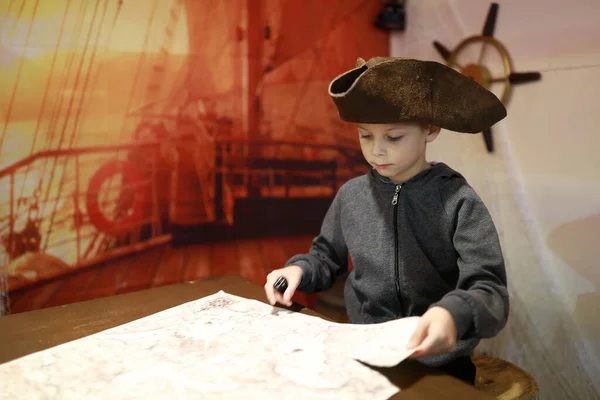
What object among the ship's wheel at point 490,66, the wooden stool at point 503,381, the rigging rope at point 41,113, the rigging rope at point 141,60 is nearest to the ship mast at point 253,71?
the rigging rope at point 141,60

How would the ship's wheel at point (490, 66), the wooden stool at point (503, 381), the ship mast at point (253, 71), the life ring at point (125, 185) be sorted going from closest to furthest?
1. the wooden stool at point (503, 381)
2. the life ring at point (125, 185)
3. the ship's wheel at point (490, 66)
4. the ship mast at point (253, 71)

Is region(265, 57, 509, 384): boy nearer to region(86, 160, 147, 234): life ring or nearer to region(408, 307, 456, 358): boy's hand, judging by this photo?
region(408, 307, 456, 358): boy's hand

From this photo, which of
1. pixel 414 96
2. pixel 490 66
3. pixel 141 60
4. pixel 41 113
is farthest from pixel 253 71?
pixel 414 96

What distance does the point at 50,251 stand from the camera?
140 centimetres

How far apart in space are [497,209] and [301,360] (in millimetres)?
1253

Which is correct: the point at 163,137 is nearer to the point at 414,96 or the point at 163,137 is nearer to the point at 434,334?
the point at 414,96

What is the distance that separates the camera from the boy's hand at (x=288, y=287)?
1.02 metres

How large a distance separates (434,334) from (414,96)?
44 centimetres

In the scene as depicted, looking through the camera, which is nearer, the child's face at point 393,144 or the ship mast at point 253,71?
the child's face at point 393,144

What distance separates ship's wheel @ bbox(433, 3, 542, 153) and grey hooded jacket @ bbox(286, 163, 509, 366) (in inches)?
30.8

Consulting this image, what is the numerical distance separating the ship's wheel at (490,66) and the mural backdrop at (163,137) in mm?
454

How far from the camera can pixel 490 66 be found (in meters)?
1.71

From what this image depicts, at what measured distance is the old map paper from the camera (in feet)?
2.22

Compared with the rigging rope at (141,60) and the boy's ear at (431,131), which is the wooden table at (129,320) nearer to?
the boy's ear at (431,131)
